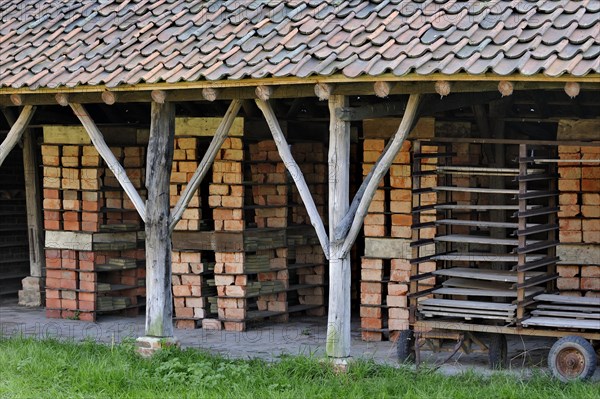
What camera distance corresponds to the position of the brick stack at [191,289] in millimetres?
13273

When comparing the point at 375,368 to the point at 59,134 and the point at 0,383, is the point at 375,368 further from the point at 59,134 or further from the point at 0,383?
the point at 59,134

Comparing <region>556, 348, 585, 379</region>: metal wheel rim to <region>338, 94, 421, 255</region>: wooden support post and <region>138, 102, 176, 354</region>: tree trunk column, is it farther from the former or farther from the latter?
<region>138, 102, 176, 354</region>: tree trunk column

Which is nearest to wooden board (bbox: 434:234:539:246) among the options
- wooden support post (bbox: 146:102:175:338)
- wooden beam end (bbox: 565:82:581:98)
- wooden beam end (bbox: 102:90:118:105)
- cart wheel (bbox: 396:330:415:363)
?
cart wheel (bbox: 396:330:415:363)

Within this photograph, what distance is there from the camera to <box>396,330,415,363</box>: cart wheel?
10.8 metres

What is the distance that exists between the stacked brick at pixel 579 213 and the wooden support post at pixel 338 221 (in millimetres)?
2412

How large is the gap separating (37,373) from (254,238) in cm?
359

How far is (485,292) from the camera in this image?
10.6m

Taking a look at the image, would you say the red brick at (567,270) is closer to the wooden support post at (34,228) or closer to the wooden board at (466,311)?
the wooden board at (466,311)

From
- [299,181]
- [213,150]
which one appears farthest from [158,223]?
[299,181]

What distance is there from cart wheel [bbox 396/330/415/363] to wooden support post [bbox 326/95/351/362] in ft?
2.48

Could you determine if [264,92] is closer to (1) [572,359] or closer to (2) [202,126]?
(2) [202,126]

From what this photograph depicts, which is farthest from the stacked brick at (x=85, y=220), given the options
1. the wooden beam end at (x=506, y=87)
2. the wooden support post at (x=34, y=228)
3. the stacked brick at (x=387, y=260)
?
the wooden beam end at (x=506, y=87)

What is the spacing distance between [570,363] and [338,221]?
241 cm

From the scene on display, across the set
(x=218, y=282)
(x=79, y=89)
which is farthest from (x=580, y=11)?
(x=218, y=282)
